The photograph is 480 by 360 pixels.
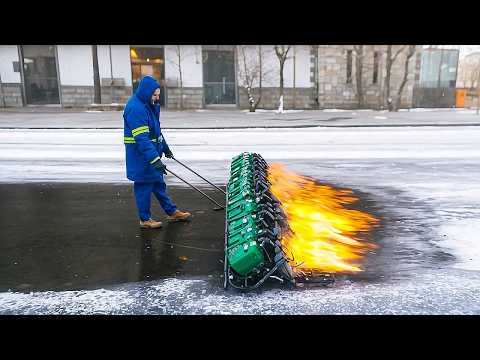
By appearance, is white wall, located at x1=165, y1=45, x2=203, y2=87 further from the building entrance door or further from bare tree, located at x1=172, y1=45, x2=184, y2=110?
the building entrance door

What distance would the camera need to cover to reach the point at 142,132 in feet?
16.6

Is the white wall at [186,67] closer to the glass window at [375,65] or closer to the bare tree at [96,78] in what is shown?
the bare tree at [96,78]

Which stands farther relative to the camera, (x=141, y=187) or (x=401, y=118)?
(x=401, y=118)

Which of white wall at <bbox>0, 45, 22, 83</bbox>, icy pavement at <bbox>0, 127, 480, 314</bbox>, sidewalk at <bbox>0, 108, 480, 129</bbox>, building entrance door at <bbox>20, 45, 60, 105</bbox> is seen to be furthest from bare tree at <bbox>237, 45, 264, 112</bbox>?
white wall at <bbox>0, 45, 22, 83</bbox>

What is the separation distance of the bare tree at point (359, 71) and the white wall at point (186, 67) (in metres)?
10.4

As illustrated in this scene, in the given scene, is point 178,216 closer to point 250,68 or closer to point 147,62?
point 250,68

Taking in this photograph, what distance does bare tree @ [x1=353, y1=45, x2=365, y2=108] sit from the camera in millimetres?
28344

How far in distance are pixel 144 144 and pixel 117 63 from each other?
78.6 feet

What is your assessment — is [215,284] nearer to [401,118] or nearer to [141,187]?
[141,187]

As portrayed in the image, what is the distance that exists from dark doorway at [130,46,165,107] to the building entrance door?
4952 millimetres

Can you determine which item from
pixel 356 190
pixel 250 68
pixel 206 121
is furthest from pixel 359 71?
pixel 356 190

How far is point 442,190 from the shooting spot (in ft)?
26.0
